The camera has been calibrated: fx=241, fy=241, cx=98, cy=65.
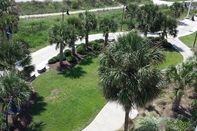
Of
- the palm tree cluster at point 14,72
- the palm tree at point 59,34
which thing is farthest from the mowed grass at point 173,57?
the palm tree cluster at point 14,72

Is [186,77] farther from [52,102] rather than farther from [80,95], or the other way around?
[52,102]

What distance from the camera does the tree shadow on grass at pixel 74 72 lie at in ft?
82.3

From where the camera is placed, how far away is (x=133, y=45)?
1359 cm

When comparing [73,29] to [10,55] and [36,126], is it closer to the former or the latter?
[10,55]

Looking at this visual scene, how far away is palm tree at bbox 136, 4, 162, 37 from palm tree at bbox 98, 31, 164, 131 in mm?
20237

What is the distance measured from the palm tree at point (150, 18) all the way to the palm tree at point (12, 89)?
2184 cm

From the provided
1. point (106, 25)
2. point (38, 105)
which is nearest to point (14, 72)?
point (38, 105)

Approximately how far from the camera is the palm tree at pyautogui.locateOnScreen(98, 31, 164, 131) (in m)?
12.8

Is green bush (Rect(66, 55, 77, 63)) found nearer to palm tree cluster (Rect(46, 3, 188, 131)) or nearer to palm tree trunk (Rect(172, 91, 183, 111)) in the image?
palm tree trunk (Rect(172, 91, 183, 111))

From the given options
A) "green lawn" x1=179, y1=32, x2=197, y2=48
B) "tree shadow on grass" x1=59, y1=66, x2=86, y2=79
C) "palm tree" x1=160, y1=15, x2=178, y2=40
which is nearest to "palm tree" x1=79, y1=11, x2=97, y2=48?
"tree shadow on grass" x1=59, y1=66, x2=86, y2=79

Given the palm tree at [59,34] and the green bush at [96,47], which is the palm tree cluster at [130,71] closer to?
the palm tree at [59,34]

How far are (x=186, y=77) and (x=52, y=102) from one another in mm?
11048

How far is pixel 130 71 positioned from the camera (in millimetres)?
13383

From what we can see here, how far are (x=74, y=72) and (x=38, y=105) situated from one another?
681 centimetres
